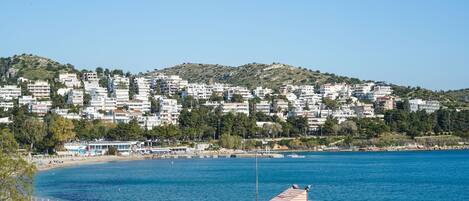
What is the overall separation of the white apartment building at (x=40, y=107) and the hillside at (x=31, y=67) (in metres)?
28.7

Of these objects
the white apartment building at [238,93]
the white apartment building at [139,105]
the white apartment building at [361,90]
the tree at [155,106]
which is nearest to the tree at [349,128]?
the tree at [155,106]

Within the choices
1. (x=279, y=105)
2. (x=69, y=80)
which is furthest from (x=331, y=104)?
(x=69, y=80)

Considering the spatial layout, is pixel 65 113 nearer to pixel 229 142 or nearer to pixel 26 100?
pixel 26 100

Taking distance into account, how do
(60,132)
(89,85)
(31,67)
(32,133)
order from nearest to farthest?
(32,133) < (60,132) < (89,85) < (31,67)

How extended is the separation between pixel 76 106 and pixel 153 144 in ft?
83.0

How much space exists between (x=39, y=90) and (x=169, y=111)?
21471mm

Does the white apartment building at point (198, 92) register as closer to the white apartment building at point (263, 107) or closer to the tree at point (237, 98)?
the tree at point (237, 98)

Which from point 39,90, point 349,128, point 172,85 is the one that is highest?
point 172,85

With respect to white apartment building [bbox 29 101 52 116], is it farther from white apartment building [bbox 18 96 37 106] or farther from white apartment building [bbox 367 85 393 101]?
white apartment building [bbox 367 85 393 101]

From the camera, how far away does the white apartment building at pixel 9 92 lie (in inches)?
5000

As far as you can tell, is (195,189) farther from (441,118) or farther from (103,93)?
(103,93)

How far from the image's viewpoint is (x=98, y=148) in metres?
88.6

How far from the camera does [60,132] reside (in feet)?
261

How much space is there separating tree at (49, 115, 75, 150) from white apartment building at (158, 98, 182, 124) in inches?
1326
